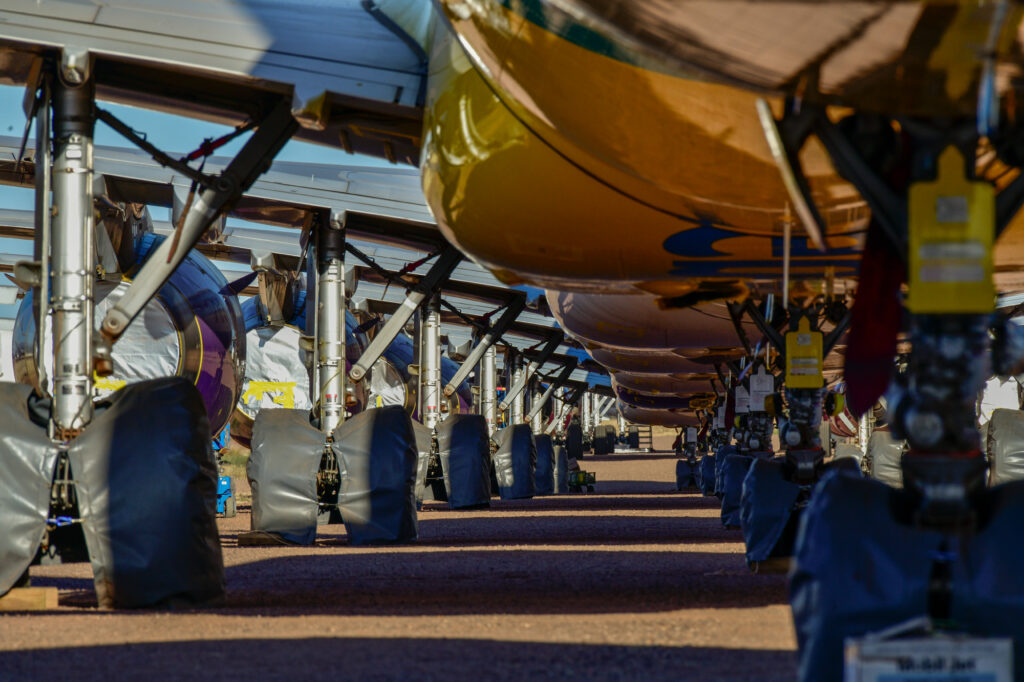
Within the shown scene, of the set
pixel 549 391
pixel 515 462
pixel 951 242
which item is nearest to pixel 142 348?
pixel 951 242

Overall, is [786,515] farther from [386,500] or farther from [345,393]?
[345,393]

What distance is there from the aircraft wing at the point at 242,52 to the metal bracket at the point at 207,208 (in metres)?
0.32

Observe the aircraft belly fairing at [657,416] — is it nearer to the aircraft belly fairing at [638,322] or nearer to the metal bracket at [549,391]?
the metal bracket at [549,391]

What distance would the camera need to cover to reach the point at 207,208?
32.6ft

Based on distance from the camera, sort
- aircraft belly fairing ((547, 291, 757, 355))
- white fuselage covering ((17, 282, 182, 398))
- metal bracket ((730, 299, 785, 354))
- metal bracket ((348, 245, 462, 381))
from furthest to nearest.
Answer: aircraft belly fairing ((547, 291, 757, 355)) → metal bracket ((348, 245, 462, 381)) → white fuselage covering ((17, 282, 182, 398)) → metal bracket ((730, 299, 785, 354))

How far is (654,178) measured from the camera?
6.66 m

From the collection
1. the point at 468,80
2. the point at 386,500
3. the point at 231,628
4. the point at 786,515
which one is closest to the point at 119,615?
the point at 231,628

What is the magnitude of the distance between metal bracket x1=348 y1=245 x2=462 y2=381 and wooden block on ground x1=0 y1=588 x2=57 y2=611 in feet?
31.5

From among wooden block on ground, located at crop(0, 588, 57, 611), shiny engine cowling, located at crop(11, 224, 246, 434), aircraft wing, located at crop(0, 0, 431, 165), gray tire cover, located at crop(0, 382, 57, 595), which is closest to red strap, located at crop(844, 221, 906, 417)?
gray tire cover, located at crop(0, 382, 57, 595)

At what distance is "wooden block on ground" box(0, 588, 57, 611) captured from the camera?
25.2 feet

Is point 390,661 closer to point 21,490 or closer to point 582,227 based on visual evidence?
point 21,490

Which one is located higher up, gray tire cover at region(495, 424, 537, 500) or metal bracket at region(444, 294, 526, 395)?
metal bracket at region(444, 294, 526, 395)

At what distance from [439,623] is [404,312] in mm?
11706

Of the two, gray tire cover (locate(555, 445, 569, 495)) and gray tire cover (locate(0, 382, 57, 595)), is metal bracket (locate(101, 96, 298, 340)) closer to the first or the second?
gray tire cover (locate(0, 382, 57, 595))
